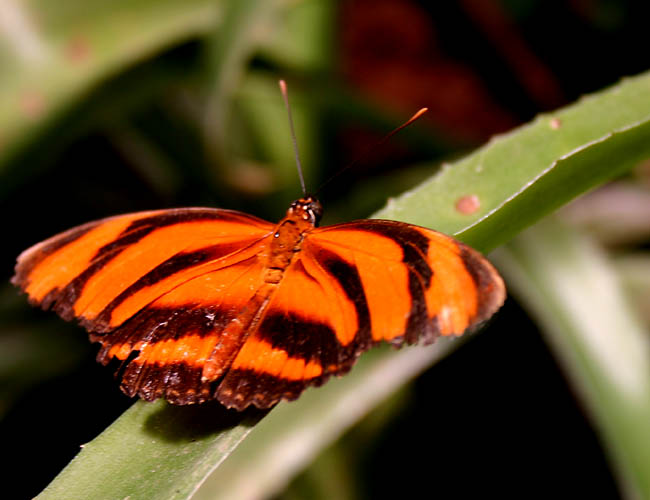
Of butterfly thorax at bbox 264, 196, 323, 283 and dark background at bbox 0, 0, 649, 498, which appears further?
dark background at bbox 0, 0, 649, 498

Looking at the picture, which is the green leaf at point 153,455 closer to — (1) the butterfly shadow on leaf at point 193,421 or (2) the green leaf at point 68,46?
(1) the butterfly shadow on leaf at point 193,421

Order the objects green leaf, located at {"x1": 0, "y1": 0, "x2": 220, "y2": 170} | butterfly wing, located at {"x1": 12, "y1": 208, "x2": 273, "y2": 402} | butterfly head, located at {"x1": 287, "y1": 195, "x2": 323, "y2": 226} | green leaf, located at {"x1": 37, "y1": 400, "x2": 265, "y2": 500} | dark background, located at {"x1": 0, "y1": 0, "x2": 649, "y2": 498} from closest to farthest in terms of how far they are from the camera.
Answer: green leaf, located at {"x1": 37, "y1": 400, "x2": 265, "y2": 500}, butterfly wing, located at {"x1": 12, "y1": 208, "x2": 273, "y2": 402}, butterfly head, located at {"x1": 287, "y1": 195, "x2": 323, "y2": 226}, green leaf, located at {"x1": 0, "y1": 0, "x2": 220, "y2": 170}, dark background, located at {"x1": 0, "y1": 0, "x2": 649, "y2": 498}

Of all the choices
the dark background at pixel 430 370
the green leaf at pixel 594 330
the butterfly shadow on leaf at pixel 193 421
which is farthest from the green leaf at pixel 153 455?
the dark background at pixel 430 370

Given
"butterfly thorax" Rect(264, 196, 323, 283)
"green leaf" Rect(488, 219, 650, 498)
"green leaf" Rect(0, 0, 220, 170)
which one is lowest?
"green leaf" Rect(488, 219, 650, 498)

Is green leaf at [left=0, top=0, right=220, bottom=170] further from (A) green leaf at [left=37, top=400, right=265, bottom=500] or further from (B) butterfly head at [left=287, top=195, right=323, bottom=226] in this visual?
(A) green leaf at [left=37, top=400, right=265, bottom=500]

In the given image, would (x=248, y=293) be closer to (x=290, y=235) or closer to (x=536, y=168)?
(x=290, y=235)

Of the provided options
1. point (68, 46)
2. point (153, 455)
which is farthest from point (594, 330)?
point (68, 46)

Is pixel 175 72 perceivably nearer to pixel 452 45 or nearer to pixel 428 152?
pixel 428 152

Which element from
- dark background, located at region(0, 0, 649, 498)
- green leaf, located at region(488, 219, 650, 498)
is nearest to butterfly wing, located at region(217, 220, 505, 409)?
green leaf, located at region(488, 219, 650, 498)
